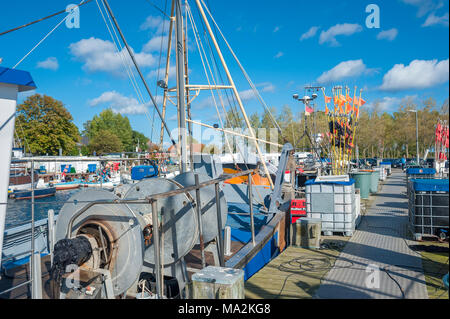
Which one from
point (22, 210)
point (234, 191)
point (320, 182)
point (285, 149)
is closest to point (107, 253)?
point (320, 182)

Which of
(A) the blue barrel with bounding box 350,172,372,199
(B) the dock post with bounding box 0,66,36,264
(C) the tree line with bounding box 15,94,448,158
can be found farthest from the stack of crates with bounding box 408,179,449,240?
(C) the tree line with bounding box 15,94,448,158

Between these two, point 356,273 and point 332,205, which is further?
point 332,205

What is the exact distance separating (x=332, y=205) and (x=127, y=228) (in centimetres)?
621

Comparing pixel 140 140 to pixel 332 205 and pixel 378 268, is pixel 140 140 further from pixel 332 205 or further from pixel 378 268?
pixel 378 268

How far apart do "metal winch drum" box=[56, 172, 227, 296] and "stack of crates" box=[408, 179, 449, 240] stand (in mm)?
5160

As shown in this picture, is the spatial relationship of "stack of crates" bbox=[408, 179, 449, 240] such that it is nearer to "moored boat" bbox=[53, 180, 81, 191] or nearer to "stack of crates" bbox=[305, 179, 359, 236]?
"stack of crates" bbox=[305, 179, 359, 236]

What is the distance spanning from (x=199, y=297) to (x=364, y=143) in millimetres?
47313

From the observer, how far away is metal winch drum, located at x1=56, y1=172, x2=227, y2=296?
485 cm

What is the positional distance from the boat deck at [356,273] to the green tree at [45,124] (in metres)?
53.9

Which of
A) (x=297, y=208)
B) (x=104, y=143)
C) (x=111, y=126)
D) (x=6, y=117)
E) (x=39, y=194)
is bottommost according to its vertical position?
(x=39, y=194)

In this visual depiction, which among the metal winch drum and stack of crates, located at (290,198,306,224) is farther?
stack of crates, located at (290,198,306,224)

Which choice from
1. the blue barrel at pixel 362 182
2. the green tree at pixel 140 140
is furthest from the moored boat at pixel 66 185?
the green tree at pixel 140 140

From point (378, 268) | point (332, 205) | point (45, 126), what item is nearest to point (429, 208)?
point (332, 205)

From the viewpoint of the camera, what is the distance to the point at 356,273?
20.1 ft
